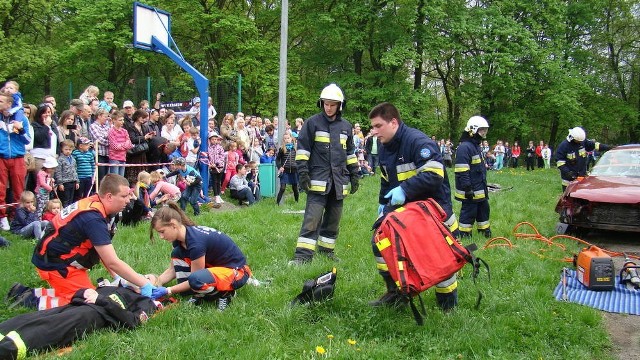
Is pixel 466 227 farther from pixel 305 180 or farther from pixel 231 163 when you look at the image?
pixel 231 163

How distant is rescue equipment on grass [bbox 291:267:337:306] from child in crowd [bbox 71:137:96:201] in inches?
234

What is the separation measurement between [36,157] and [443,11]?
23.5 metres

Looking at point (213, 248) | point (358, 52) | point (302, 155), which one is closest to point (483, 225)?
point (302, 155)

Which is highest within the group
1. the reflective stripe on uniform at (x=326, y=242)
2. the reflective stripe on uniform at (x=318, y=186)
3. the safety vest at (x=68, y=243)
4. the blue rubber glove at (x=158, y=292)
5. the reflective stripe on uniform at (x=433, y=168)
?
the reflective stripe on uniform at (x=433, y=168)

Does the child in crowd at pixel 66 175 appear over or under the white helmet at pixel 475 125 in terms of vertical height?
under

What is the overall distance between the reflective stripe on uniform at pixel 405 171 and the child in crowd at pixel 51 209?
555cm

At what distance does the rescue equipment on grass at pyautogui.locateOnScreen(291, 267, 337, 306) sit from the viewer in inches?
187

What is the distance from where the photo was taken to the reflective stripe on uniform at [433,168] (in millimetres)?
4555

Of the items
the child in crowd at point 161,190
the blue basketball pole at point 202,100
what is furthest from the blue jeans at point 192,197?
the blue basketball pole at point 202,100

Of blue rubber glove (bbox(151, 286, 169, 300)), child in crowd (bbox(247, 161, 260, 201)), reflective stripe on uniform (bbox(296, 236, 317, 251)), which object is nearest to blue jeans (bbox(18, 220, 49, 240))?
blue rubber glove (bbox(151, 286, 169, 300))

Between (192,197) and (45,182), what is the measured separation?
2.71 metres

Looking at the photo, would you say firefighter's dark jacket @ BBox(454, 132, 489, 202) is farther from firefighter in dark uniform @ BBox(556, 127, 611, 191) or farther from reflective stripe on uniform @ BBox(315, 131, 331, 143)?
firefighter in dark uniform @ BBox(556, 127, 611, 191)

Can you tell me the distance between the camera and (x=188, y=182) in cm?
1003

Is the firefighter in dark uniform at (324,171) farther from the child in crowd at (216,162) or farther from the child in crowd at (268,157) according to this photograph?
the child in crowd at (268,157)
